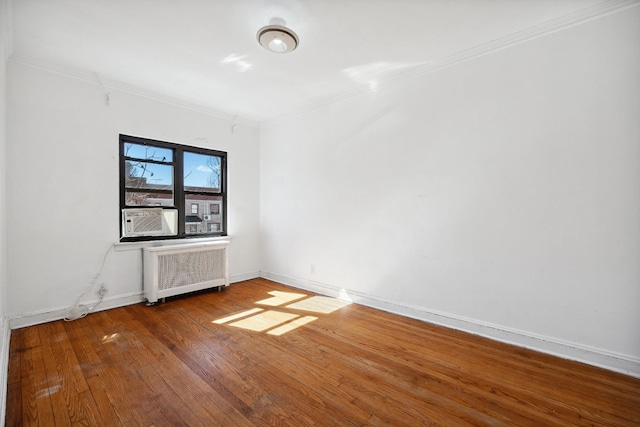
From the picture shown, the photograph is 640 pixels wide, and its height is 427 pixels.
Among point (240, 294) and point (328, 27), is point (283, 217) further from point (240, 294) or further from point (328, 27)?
point (328, 27)

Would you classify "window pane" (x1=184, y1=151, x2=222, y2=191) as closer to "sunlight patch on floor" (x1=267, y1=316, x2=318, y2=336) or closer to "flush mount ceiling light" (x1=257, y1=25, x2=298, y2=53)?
"flush mount ceiling light" (x1=257, y1=25, x2=298, y2=53)

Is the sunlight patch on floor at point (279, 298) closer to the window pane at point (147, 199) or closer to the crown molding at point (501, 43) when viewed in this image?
the window pane at point (147, 199)

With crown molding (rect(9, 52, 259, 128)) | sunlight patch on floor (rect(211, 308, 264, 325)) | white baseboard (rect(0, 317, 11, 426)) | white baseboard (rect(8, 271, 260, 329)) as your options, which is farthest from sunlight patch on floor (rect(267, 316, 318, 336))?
crown molding (rect(9, 52, 259, 128))

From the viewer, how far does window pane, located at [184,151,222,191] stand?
411cm

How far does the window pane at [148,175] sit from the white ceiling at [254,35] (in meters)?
0.99

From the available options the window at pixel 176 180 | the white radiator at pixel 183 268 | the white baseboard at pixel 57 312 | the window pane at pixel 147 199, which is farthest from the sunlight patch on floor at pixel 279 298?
the window pane at pixel 147 199

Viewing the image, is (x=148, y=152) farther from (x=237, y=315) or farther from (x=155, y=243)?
(x=237, y=315)


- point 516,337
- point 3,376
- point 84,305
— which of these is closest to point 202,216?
point 84,305

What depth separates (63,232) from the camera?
9.84 feet

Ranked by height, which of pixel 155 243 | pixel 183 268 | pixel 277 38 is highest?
pixel 277 38

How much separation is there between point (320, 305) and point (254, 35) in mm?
2963

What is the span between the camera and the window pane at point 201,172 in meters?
4.11

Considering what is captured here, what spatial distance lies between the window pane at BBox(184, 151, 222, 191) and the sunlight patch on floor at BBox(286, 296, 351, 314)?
88.5 inches

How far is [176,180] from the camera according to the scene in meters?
3.95
